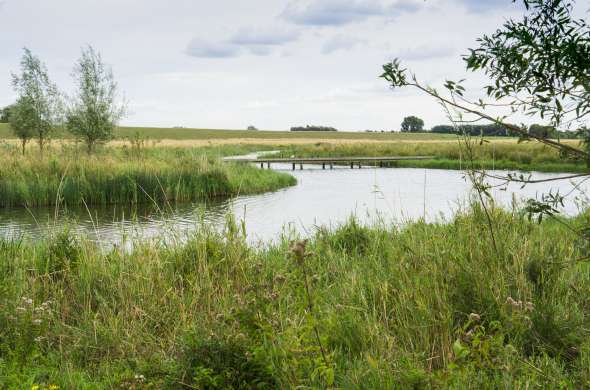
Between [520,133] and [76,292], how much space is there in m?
3.96

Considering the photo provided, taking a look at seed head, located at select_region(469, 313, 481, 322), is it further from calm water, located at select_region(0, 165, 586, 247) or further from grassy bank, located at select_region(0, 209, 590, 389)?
calm water, located at select_region(0, 165, 586, 247)

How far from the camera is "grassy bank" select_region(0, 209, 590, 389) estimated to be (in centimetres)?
288

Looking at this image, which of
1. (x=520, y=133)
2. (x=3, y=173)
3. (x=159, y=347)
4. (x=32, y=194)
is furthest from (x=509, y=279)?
(x=3, y=173)

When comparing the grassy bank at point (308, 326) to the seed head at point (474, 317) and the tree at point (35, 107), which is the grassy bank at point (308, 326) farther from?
the tree at point (35, 107)

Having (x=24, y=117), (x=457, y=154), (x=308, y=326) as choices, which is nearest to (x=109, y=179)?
(x=24, y=117)

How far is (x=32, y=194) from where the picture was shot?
17766 millimetres

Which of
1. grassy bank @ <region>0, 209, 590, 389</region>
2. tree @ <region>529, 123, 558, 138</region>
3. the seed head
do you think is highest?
tree @ <region>529, 123, 558, 138</region>

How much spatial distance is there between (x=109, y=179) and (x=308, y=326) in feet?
57.4

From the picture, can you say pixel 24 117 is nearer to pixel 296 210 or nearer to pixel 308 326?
pixel 296 210

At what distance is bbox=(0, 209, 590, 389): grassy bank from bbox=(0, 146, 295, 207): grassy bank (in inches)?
455

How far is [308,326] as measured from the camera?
7.98 feet

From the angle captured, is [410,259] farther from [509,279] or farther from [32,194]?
[32,194]

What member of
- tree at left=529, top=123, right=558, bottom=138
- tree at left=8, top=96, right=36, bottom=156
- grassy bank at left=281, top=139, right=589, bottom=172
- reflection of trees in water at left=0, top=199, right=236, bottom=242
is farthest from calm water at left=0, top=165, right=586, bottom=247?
tree at left=8, top=96, right=36, bottom=156

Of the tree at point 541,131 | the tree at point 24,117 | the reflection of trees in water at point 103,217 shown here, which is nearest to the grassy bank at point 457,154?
the reflection of trees in water at point 103,217
